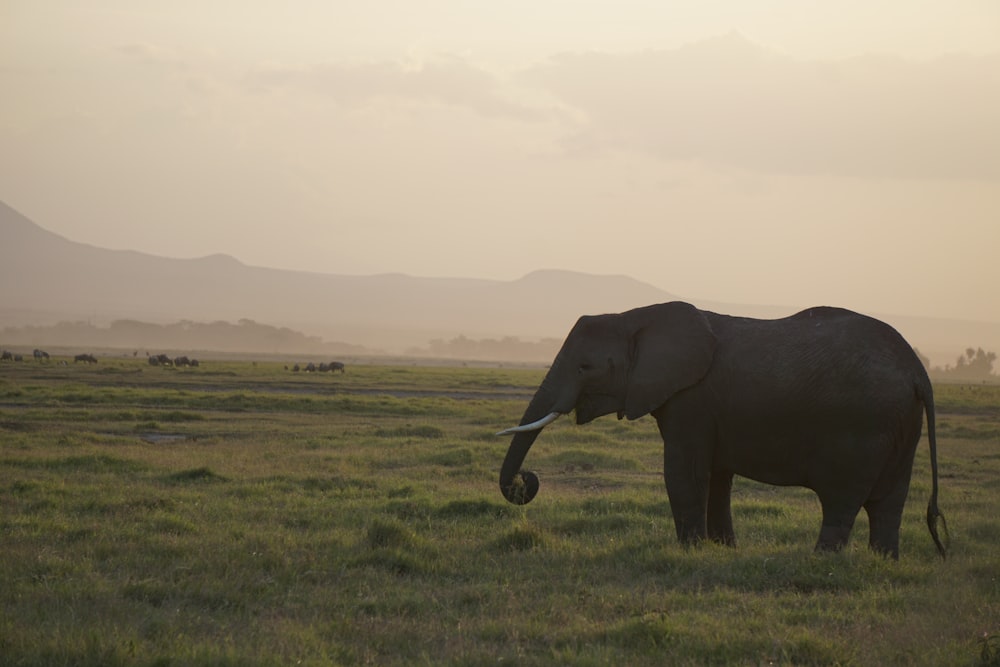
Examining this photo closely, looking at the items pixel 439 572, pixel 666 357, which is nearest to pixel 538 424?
pixel 666 357

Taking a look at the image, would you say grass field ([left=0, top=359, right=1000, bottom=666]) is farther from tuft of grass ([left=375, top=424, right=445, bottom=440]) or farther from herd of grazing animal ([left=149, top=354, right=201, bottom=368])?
herd of grazing animal ([left=149, top=354, right=201, bottom=368])

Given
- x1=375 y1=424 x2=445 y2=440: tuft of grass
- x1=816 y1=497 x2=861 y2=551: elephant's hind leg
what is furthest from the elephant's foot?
x1=375 y1=424 x2=445 y2=440: tuft of grass

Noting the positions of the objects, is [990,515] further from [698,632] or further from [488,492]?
[698,632]

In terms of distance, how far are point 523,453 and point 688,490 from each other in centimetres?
190

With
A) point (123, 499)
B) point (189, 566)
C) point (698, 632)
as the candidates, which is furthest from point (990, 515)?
point (123, 499)

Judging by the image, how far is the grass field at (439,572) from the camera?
750cm

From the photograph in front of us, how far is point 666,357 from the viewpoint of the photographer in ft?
37.5

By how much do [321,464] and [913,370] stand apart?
12256 mm

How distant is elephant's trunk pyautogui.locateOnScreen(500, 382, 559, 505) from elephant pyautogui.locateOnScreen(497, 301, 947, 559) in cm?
2

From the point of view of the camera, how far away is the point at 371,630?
8.13m

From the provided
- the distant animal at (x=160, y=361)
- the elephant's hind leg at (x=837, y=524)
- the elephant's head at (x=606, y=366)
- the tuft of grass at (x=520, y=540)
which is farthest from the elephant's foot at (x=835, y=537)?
the distant animal at (x=160, y=361)

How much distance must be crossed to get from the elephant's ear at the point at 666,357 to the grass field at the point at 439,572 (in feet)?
5.38

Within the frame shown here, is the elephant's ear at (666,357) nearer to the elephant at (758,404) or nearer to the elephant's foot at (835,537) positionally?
the elephant at (758,404)

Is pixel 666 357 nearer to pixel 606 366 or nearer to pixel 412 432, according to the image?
pixel 606 366
